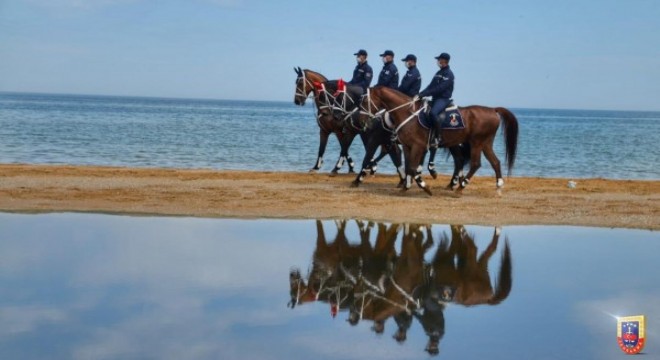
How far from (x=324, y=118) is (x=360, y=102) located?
2.14 meters

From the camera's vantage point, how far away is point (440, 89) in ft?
50.0

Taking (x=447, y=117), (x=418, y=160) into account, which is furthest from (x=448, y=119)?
(x=418, y=160)

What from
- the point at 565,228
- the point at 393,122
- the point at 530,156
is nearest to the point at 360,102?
the point at 393,122

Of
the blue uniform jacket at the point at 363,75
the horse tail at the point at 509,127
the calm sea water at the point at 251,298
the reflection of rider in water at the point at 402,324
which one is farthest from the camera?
the blue uniform jacket at the point at 363,75

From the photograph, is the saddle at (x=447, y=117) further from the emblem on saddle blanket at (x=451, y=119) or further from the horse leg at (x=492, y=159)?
the horse leg at (x=492, y=159)

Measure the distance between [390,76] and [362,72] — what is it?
36.6 inches

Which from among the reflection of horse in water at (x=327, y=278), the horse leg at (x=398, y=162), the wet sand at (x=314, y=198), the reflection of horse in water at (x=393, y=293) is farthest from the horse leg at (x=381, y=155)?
the reflection of horse in water at (x=393, y=293)

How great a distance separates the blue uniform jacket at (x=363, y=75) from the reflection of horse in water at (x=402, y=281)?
7.15 metres

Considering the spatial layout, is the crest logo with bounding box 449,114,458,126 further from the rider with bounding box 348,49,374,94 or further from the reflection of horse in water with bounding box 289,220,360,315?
the reflection of horse in water with bounding box 289,220,360,315

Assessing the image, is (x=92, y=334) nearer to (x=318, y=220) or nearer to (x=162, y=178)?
(x=318, y=220)

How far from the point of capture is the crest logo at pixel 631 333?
6.71m

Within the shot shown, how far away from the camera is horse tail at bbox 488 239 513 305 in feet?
27.1

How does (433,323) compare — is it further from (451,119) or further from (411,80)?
(411,80)

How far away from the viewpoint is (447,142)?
15.9 metres
